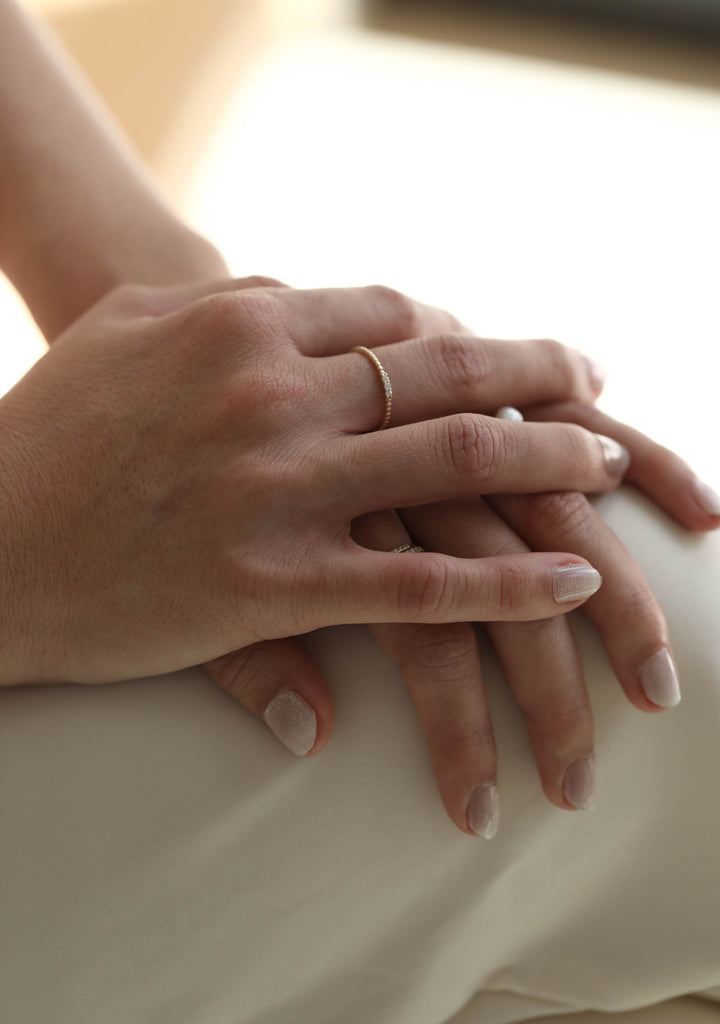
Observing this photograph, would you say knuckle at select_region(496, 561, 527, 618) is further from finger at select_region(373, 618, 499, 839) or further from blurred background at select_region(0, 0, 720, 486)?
blurred background at select_region(0, 0, 720, 486)

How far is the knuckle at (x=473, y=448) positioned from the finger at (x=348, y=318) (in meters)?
0.14

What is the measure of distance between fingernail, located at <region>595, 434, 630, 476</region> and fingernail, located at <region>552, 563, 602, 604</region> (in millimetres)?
140

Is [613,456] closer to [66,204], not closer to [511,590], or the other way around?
[511,590]

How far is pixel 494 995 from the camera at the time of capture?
75 cm

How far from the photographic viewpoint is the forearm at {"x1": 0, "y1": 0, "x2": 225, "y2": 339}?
1.01 metres

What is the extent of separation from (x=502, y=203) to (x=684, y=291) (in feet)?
1.62

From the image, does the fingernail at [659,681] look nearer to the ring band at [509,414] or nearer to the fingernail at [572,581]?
the fingernail at [572,581]

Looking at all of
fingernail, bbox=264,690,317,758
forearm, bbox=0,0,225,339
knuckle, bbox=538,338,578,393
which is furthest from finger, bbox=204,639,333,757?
forearm, bbox=0,0,225,339

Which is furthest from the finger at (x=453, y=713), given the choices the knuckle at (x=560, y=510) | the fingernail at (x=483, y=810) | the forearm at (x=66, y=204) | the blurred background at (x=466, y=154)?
the blurred background at (x=466, y=154)

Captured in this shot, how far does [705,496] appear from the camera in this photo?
0.76m

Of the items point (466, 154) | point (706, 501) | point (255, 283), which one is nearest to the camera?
point (706, 501)

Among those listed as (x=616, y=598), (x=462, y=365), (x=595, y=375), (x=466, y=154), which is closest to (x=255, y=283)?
(x=462, y=365)

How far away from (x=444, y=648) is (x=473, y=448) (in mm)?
148

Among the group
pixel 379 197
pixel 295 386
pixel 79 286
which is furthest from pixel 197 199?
pixel 295 386
